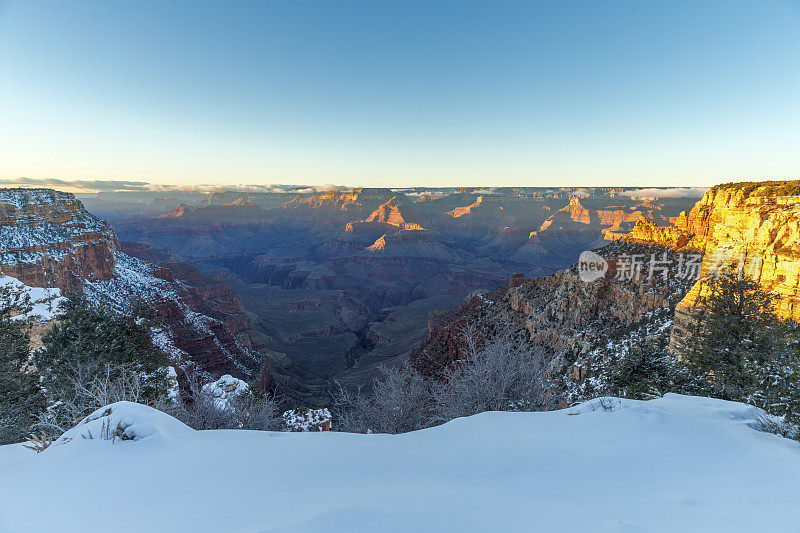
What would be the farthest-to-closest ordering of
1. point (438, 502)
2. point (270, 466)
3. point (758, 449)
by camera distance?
point (270, 466) → point (758, 449) → point (438, 502)

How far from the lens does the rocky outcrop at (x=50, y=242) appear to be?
43.6 metres

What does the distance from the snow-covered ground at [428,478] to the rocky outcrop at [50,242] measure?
5256 cm

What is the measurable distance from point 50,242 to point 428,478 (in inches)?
2760

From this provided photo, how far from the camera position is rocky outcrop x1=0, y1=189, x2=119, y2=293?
143 feet

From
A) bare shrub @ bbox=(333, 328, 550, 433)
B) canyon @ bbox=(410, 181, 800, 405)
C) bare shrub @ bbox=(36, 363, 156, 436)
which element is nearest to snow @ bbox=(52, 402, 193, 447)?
bare shrub @ bbox=(36, 363, 156, 436)

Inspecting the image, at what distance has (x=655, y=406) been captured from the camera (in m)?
6.71

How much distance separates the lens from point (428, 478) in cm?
457

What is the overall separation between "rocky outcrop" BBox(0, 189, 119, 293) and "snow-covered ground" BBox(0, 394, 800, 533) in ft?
172

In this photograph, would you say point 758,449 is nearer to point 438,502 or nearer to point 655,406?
point 655,406

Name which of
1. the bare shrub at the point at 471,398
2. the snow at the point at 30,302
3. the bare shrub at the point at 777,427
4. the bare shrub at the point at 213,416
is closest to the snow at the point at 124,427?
the bare shrub at the point at 213,416

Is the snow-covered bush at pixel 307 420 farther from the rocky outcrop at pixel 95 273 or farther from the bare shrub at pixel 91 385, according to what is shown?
the rocky outcrop at pixel 95 273

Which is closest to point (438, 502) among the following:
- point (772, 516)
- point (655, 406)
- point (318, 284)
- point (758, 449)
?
point (772, 516)

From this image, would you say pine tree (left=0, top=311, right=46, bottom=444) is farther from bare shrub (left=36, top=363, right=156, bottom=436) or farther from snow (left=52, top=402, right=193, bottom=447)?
snow (left=52, top=402, right=193, bottom=447)

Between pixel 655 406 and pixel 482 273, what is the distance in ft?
504
